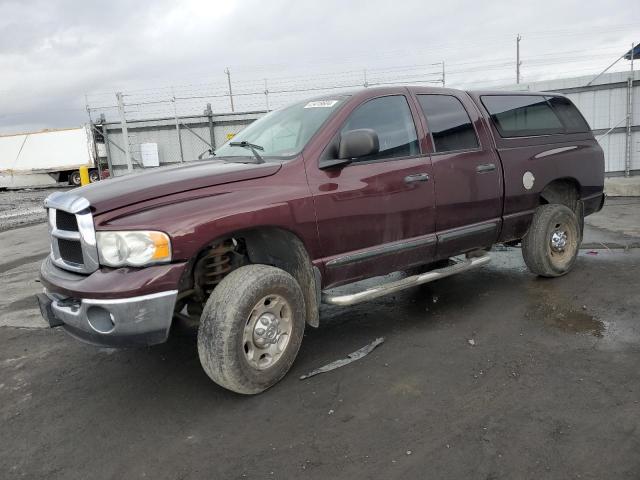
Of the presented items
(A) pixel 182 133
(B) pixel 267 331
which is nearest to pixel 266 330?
(B) pixel 267 331

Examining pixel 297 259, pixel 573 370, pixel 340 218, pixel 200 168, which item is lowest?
pixel 573 370

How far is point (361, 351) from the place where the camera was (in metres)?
3.85

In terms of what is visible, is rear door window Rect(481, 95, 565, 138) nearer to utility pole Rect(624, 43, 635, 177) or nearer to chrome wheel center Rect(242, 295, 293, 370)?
chrome wheel center Rect(242, 295, 293, 370)

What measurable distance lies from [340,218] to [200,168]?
101 cm

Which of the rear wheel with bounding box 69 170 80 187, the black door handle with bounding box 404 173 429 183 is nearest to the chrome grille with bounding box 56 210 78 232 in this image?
the black door handle with bounding box 404 173 429 183

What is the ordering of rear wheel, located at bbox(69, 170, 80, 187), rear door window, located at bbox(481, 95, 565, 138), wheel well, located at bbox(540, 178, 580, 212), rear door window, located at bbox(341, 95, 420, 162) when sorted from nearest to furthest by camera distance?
rear door window, located at bbox(341, 95, 420, 162) < rear door window, located at bbox(481, 95, 565, 138) < wheel well, located at bbox(540, 178, 580, 212) < rear wheel, located at bbox(69, 170, 80, 187)

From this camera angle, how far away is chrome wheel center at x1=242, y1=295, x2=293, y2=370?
10.5 ft

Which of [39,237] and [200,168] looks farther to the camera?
[39,237]

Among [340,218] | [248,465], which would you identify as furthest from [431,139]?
[248,465]

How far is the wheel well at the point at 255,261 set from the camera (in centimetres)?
337

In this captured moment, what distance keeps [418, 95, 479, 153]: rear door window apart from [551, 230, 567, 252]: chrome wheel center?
148 cm

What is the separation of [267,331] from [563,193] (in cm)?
376

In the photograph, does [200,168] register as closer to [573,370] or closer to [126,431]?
[126,431]

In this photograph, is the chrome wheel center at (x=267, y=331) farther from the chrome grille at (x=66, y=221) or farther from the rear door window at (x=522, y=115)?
the rear door window at (x=522, y=115)
